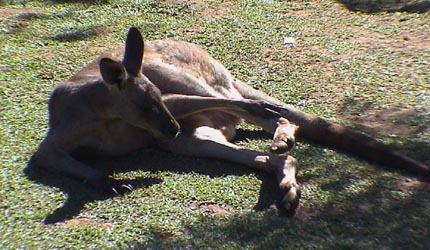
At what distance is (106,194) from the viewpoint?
443 centimetres

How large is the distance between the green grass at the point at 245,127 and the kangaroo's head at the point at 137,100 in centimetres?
30

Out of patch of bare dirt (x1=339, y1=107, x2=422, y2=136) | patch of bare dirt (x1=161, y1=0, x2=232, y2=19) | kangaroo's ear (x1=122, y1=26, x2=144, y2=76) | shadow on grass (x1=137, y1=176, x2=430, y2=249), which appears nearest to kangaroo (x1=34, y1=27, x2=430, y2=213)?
kangaroo's ear (x1=122, y1=26, x2=144, y2=76)

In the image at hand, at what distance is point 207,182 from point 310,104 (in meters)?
1.58

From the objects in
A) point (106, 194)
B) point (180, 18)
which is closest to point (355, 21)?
point (180, 18)

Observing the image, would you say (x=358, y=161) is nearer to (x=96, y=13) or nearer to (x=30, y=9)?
(x=96, y=13)

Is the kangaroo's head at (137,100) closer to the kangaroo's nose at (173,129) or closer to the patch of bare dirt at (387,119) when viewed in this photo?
the kangaroo's nose at (173,129)

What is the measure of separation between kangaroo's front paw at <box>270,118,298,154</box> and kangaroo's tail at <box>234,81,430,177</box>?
4.4 inches

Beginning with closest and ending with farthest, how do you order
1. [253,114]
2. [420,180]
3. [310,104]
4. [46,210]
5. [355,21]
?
[46,210]
[420,180]
[253,114]
[310,104]
[355,21]

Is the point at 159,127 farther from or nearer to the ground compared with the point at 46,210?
farther from the ground

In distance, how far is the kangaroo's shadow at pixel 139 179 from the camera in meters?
4.32

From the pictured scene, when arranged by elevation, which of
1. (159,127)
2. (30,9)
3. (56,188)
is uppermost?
(159,127)

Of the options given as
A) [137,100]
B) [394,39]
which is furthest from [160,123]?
[394,39]

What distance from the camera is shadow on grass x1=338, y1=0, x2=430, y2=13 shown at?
823cm

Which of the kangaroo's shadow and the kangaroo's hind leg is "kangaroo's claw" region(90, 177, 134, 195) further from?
the kangaroo's hind leg
